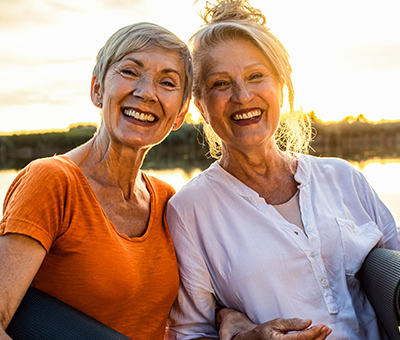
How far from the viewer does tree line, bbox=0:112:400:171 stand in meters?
16.2

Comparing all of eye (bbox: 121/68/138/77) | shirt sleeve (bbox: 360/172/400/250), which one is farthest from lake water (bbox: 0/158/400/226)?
eye (bbox: 121/68/138/77)

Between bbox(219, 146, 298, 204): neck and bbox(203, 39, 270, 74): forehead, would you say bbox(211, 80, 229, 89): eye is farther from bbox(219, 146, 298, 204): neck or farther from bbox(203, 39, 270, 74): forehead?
bbox(219, 146, 298, 204): neck

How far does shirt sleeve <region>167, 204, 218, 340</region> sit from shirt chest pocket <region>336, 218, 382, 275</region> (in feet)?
1.85

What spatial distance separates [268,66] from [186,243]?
2.70 ft

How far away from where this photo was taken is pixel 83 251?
5.20ft

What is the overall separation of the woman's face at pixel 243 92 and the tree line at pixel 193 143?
11.9 m

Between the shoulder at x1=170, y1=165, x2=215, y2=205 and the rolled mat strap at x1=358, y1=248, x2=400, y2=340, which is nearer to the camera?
the rolled mat strap at x1=358, y1=248, x2=400, y2=340

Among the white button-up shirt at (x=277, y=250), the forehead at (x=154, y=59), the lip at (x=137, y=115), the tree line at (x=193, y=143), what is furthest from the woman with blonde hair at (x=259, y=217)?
the tree line at (x=193, y=143)

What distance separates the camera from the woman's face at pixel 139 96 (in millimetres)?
1784

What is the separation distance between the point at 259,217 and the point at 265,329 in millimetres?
477

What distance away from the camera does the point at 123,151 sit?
1825mm

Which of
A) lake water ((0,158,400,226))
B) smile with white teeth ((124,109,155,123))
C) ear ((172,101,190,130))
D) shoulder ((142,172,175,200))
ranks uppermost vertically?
smile with white teeth ((124,109,155,123))

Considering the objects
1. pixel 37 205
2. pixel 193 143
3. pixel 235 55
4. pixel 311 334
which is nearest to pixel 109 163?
pixel 37 205

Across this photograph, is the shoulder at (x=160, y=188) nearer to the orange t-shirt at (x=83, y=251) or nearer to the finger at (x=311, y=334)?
the orange t-shirt at (x=83, y=251)
